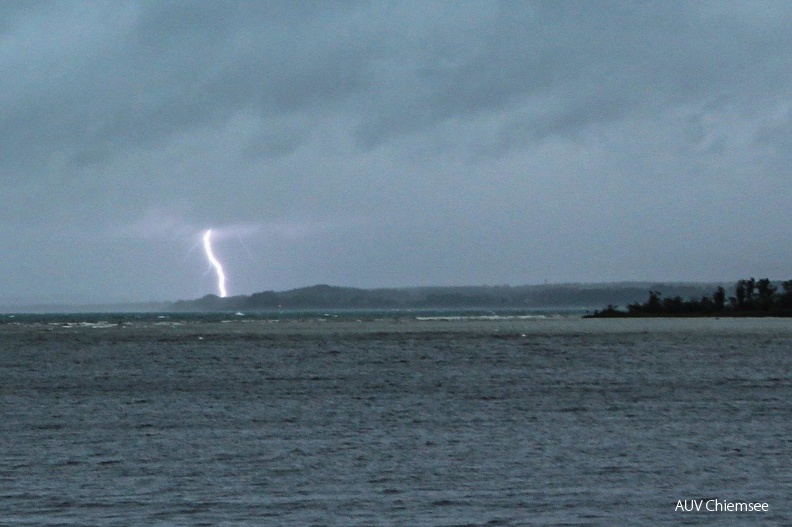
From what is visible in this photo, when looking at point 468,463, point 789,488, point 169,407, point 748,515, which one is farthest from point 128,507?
point 169,407

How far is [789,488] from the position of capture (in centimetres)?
2397

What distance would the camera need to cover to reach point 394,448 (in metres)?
31.1

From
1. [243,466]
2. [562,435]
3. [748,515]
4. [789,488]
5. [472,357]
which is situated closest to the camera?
[748,515]

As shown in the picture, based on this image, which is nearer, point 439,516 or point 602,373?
point 439,516

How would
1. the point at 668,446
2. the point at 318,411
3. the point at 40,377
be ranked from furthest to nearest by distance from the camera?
the point at 40,377 < the point at 318,411 < the point at 668,446

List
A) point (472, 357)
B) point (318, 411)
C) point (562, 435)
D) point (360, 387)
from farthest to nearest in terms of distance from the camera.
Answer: point (472, 357) < point (360, 387) < point (318, 411) < point (562, 435)

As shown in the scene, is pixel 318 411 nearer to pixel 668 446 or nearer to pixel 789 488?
pixel 668 446

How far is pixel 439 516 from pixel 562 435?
1339 centimetres

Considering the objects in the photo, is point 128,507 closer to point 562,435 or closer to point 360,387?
point 562,435

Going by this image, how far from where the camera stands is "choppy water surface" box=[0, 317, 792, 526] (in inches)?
871

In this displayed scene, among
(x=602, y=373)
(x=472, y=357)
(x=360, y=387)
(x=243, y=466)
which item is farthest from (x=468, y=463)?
(x=472, y=357)

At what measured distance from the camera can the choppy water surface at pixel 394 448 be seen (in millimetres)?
22125

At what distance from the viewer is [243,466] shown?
27766mm

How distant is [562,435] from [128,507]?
1592cm
